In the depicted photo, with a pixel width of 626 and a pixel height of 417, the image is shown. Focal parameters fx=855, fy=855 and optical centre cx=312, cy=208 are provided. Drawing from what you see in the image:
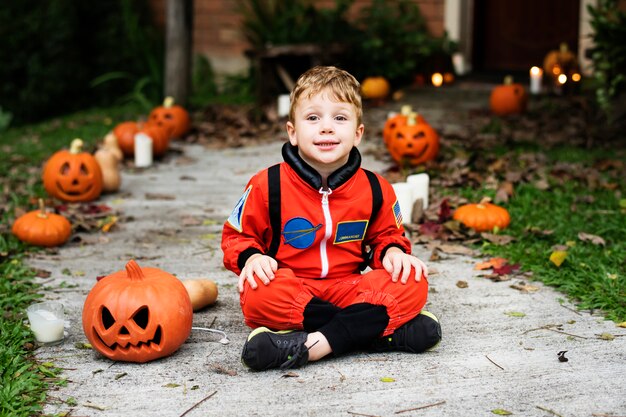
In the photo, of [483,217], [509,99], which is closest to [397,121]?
[483,217]

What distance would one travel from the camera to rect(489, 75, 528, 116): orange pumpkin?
867 centimetres

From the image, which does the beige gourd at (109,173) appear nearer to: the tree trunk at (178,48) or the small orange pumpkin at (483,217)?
the small orange pumpkin at (483,217)

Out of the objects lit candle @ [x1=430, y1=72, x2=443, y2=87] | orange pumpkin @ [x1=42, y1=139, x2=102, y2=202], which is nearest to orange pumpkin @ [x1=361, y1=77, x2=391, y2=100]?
lit candle @ [x1=430, y1=72, x2=443, y2=87]

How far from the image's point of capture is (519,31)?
37.0 feet

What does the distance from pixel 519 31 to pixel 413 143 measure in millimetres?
5375

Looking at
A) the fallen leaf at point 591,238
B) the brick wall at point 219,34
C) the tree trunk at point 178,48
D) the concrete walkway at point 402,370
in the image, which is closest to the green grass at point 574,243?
the fallen leaf at point 591,238

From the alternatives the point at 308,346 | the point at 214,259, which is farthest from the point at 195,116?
the point at 308,346

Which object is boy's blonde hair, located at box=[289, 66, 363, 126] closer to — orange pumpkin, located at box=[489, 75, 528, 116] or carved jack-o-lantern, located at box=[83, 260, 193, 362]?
carved jack-o-lantern, located at box=[83, 260, 193, 362]

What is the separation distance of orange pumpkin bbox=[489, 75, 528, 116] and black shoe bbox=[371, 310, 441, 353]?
5760mm

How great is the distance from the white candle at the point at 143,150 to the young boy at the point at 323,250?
164 inches

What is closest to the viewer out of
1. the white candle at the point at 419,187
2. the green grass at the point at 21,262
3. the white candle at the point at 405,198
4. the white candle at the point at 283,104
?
the green grass at the point at 21,262

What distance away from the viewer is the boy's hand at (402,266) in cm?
327

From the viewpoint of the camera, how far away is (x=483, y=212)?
508 centimetres

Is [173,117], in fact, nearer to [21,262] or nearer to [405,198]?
[405,198]
